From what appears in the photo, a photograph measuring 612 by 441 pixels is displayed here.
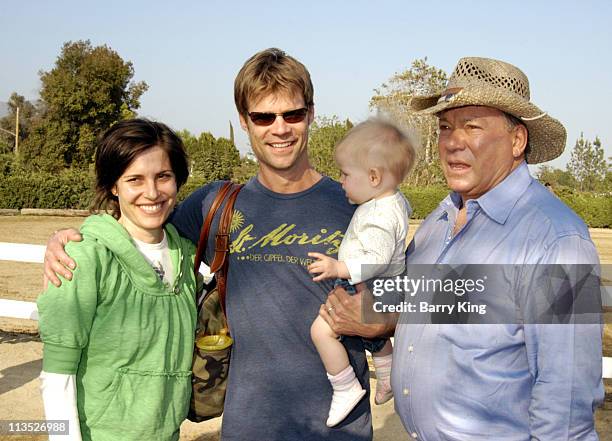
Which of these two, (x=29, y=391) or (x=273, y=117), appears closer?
(x=273, y=117)

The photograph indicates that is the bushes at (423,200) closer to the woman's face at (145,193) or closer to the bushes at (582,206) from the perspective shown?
the bushes at (582,206)

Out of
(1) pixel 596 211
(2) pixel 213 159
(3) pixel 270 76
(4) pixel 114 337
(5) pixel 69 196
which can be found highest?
(2) pixel 213 159

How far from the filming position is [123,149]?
8.10 feet

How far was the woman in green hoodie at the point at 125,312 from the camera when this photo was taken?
7.23 feet

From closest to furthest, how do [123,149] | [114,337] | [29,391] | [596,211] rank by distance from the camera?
[114,337]
[123,149]
[29,391]
[596,211]

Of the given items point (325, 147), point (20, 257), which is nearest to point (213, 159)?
point (325, 147)

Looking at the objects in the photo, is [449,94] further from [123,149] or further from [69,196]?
[69,196]

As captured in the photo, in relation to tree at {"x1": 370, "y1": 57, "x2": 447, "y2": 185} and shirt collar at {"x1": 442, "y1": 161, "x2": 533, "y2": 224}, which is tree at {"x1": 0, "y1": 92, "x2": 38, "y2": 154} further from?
shirt collar at {"x1": 442, "y1": 161, "x2": 533, "y2": 224}

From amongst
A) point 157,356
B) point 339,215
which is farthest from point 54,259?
point 339,215

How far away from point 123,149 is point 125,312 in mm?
706

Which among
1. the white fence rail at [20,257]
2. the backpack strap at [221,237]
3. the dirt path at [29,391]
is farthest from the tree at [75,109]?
the backpack strap at [221,237]

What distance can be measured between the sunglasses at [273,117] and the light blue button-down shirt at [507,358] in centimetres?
90

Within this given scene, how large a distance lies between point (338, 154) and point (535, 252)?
4.18 ft

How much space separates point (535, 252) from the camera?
1932 mm
